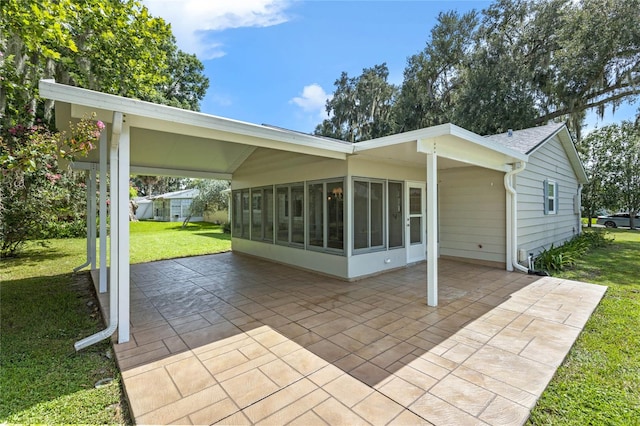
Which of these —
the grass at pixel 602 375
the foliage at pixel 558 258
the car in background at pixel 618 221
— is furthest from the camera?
the car in background at pixel 618 221

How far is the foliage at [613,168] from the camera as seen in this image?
1661 cm

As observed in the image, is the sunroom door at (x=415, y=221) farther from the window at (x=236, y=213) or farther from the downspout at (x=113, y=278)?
the downspout at (x=113, y=278)

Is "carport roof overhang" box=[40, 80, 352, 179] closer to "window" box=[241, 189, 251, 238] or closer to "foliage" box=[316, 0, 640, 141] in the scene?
"window" box=[241, 189, 251, 238]

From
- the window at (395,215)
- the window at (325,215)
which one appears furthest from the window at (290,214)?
the window at (395,215)

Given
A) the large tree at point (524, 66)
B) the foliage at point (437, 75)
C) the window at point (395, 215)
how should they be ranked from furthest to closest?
the foliage at point (437, 75)
the large tree at point (524, 66)
the window at point (395, 215)

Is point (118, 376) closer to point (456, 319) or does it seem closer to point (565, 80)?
point (456, 319)

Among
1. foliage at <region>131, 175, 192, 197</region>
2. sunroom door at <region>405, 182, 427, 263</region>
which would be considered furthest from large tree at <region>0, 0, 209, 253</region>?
foliage at <region>131, 175, 192, 197</region>

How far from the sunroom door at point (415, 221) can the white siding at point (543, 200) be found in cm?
209

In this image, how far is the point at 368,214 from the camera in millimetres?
6145

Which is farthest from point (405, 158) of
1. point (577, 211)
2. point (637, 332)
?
point (577, 211)

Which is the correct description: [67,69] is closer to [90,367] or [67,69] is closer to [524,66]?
[90,367]

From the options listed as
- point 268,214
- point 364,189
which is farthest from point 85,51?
point 364,189

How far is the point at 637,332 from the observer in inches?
139

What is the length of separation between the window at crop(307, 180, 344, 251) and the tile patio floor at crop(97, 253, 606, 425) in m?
0.96
